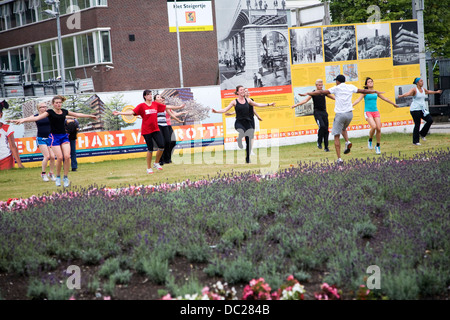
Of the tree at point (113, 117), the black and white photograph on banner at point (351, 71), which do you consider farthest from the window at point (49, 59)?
the black and white photograph on banner at point (351, 71)

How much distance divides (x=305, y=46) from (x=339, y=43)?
1.54 metres

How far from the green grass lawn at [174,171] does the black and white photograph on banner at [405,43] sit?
4145mm

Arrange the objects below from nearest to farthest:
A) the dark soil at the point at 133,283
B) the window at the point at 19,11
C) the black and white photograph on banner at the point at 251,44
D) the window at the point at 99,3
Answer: the dark soil at the point at 133,283 → the black and white photograph on banner at the point at 251,44 → the window at the point at 99,3 → the window at the point at 19,11

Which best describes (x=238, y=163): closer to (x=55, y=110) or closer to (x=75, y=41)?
A: (x=55, y=110)

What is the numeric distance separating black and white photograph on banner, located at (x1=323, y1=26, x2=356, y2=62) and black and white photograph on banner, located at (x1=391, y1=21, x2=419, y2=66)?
6.16 ft

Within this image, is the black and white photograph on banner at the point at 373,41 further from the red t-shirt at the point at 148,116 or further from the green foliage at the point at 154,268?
the green foliage at the point at 154,268

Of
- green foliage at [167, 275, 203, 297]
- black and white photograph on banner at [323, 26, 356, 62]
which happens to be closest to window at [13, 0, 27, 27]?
black and white photograph on banner at [323, 26, 356, 62]

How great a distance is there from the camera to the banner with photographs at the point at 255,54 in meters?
22.5

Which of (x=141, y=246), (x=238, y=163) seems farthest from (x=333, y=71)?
(x=141, y=246)

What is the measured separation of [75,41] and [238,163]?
3276 cm

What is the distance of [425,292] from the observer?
521cm

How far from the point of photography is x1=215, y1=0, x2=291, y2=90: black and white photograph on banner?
22.5m

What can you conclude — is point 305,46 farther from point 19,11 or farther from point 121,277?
point 19,11

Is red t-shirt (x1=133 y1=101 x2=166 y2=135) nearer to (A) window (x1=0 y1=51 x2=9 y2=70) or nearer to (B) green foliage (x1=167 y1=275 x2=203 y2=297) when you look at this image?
(B) green foliage (x1=167 y1=275 x2=203 y2=297)
